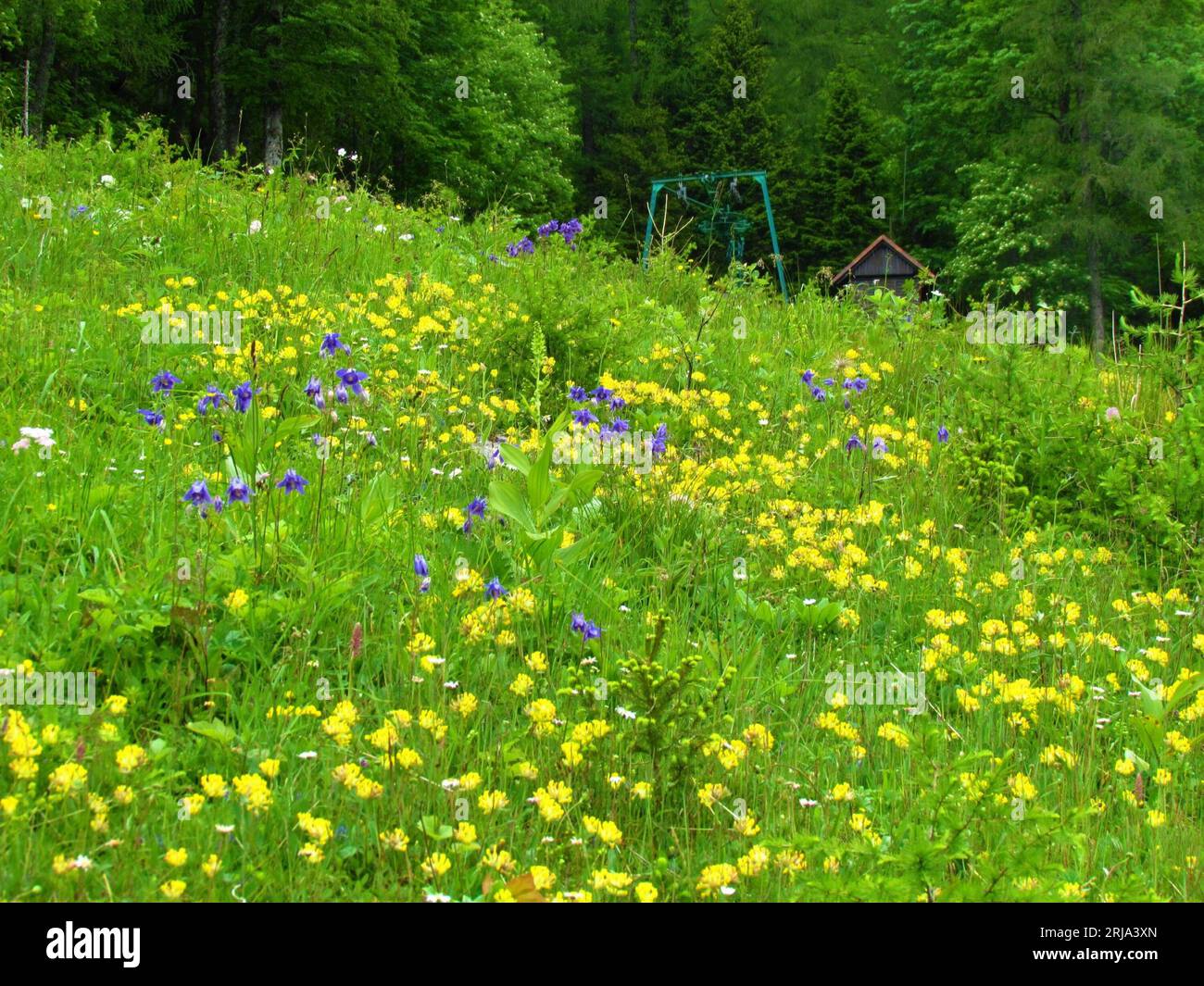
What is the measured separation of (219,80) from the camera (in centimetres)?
2706

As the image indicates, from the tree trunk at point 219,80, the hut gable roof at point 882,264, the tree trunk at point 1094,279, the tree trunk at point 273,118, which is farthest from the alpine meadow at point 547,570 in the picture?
the tree trunk at point 1094,279

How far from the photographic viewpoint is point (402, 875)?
2.16 m

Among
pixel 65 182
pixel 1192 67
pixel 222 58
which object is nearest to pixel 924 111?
pixel 1192 67

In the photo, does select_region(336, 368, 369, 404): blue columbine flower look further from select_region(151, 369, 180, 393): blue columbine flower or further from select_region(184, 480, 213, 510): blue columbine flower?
select_region(184, 480, 213, 510): blue columbine flower

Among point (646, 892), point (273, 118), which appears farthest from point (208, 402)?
point (273, 118)

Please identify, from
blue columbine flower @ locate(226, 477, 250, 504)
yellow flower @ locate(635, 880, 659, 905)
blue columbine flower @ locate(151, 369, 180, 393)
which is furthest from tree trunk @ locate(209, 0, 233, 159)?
yellow flower @ locate(635, 880, 659, 905)

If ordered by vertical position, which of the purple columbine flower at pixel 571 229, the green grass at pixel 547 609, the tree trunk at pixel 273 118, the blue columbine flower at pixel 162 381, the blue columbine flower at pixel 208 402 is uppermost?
the tree trunk at pixel 273 118

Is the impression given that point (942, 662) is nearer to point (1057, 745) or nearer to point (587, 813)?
point (1057, 745)

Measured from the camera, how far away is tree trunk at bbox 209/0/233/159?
27359 millimetres

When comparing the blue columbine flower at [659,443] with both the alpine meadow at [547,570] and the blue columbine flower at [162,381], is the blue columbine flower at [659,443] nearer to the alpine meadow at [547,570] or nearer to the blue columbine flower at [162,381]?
the alpine meadow at [547,570]

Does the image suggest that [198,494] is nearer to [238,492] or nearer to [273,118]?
[238,492]

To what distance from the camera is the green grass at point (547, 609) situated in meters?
2.21

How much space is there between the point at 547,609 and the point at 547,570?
0.63 feet

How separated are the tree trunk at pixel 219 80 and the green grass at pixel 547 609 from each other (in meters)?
23.3
